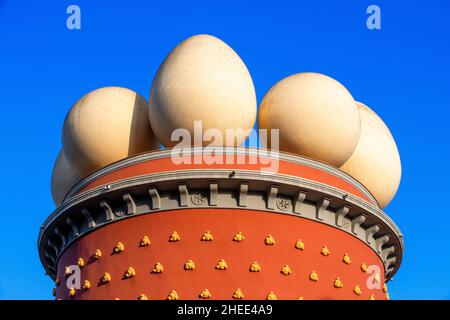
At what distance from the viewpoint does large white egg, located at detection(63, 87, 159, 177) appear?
22797 millimetres

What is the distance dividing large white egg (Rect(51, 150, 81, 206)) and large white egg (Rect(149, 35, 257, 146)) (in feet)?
16.9

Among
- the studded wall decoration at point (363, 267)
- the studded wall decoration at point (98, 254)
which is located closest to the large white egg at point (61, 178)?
the studded wall decoration at point (98, 254)

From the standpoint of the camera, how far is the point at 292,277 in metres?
20.0

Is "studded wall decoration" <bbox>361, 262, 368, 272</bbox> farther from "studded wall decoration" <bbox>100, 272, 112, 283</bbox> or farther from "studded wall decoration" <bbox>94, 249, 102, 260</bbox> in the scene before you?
"studded wall decoration" <bbox>94, 249, 102, 260</bbox>

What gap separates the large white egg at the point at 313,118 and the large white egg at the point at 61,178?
6868 mm

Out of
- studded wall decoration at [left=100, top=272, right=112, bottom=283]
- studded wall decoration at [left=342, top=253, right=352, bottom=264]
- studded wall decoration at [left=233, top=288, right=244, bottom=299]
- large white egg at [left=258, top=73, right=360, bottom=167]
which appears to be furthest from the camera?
large white egg at [left=258, top=73, right=360, bottom=167]

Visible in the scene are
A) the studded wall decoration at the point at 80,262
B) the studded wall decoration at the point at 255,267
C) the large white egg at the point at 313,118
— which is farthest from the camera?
the large white egg at the point at 313,118

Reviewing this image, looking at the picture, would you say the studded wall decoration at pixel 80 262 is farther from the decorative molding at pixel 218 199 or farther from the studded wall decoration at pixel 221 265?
the studded wall decoration at pixel 221 265

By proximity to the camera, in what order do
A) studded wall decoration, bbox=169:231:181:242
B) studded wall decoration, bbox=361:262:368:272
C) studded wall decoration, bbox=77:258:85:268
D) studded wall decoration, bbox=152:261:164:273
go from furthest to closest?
studded wall decoration, bbox=361:262:368:272 < studded wall decoration, bbox=77:258:85:268 < studded wall decoration, bbox=169:231:181:242 < studded wall decoration, bbox=152:261:164:273

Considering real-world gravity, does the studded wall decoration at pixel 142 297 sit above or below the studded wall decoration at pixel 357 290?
below

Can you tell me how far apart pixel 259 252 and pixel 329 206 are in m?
2.44

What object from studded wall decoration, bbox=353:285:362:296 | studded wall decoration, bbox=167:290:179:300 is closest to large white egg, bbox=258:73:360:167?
studded wall decoration, bbox=353:285:362:296

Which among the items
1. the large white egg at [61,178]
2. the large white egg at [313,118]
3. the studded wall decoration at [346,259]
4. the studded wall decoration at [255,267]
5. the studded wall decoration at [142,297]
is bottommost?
the studded wall decoration at [142,297]

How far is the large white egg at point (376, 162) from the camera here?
24.5 m
